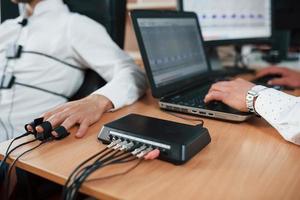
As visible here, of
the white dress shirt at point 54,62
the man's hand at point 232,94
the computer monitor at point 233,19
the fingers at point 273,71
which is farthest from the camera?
the computer monitor at point 233,19

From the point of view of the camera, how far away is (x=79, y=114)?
727 mm

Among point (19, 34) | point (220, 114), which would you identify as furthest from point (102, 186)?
point (19, 34)

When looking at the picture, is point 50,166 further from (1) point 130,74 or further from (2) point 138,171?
(1) point 130,74

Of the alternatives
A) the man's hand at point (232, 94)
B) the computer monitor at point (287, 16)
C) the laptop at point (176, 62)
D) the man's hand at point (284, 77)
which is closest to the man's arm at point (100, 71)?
the laptop at point (176, 62)

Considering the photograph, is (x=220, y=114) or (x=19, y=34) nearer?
(x=220, y=114)

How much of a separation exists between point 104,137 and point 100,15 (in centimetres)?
65

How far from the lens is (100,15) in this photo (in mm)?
1131

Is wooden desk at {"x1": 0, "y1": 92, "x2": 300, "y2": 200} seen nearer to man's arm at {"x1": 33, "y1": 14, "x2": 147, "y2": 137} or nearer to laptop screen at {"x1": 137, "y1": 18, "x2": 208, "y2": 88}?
man's arm at {"x1": 33, "y1": 14, "x2": 147, "y2": 137}

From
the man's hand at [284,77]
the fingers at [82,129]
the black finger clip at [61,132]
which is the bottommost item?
the man's hand at [284,77]

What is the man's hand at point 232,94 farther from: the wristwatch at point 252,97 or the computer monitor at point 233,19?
the computer monitor at point 233,19

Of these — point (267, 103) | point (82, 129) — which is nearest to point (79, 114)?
point (82, 129)

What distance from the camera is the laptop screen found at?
875 millimetres

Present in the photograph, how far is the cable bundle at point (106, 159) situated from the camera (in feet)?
1.53

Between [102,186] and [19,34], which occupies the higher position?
[19,34]
